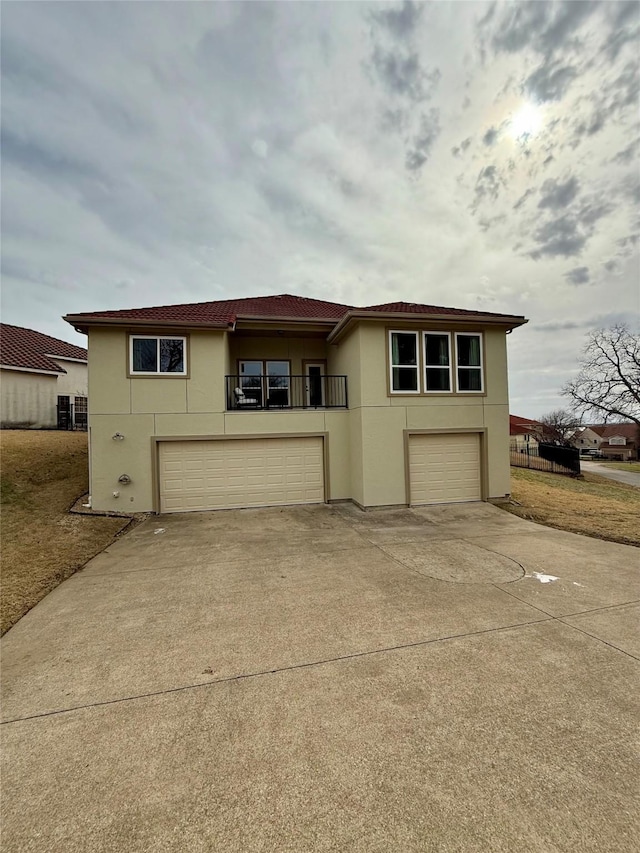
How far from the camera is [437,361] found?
9.78 m

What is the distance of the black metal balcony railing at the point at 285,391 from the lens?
36.0 ft

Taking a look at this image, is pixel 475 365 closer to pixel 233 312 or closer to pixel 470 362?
A: pixel 470 362

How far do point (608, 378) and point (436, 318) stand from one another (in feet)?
77.9

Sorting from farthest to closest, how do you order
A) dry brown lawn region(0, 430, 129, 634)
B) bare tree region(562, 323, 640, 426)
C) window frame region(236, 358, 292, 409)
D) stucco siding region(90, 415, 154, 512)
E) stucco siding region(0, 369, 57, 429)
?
bare tree region(562, 323, 640, 426) → stucco siding region(0, 369, 57, 429) → window frame region(236, 358, 292, 409) → stucco siding region(90, 415, 154, 512) → dry brown lawn region(0, 430, 129, 634)

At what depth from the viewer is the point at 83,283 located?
14961mm

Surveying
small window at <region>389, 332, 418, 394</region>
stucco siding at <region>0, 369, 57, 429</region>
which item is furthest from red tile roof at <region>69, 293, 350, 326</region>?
stucco siding at <region>0, 369, 57, 429</region>

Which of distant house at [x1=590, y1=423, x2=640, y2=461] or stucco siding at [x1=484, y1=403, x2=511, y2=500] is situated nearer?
stucco siding at [x1=484, y1=403, x2=511, y2=500]

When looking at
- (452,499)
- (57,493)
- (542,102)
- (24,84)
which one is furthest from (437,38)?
(57,493)


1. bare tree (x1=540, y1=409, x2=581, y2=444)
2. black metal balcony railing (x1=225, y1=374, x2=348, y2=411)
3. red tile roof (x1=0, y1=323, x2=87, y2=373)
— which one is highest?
red tile roof (x1=0, y1=323, x2=87, y2=373)

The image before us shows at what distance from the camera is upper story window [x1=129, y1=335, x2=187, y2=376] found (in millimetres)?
9234

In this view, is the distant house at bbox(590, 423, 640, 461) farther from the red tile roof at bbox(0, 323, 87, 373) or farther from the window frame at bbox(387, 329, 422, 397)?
the red tile roof at bbox(0, 323, 87, 373)

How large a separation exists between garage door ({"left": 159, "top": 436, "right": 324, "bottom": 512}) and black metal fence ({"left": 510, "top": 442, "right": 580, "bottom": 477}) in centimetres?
1352

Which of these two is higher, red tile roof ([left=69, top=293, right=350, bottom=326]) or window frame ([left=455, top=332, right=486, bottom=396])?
red tile roof ([left=69, top=293, right=350, bottom=326])

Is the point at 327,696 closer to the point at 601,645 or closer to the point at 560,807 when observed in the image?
the point at 560,807
